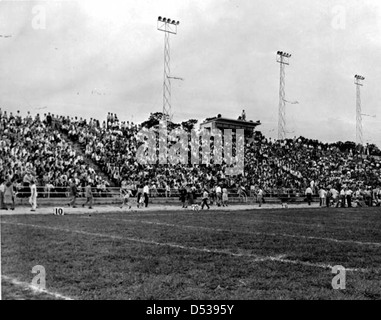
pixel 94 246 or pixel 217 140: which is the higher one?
pixel 217 140

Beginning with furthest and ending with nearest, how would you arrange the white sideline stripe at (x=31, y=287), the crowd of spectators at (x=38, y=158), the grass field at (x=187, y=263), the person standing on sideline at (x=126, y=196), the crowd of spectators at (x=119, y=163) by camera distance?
the crowd of spectators at (x=119, y=163) < the crowd of spectators at (x=38, y=158) < the person standing on sideline at (x=126, y=196) < the grass field at (x=187, y=263) < the white sideline stripe at (x=31, y=287)

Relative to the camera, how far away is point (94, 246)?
1038 centimetres

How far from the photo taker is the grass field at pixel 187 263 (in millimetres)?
6434

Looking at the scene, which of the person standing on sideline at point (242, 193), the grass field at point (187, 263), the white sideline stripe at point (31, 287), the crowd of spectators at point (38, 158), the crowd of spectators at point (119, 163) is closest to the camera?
the white sideline stripe at point (31, 287)

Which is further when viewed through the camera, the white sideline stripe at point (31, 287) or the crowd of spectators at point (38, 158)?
the crowd of spectators at point (38, 158)

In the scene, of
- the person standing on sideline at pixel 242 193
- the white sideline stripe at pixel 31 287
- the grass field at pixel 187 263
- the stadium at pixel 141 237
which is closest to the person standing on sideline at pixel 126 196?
the stadium at pixel 141 237

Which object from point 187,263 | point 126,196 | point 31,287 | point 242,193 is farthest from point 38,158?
point 31,287

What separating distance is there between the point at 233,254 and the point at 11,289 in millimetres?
4620

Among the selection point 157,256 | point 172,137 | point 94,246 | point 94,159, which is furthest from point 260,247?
point 172,137

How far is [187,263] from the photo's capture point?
859cm

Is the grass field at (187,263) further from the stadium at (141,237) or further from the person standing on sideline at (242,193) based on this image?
the person standing on sideline at (242,193)

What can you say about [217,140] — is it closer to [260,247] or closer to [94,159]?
[94,159]

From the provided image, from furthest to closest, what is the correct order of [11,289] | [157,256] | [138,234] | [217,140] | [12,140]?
[217,140]
[12,140]
[138,234]
[157,256]
[11,289]

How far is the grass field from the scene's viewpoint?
21.1ft
